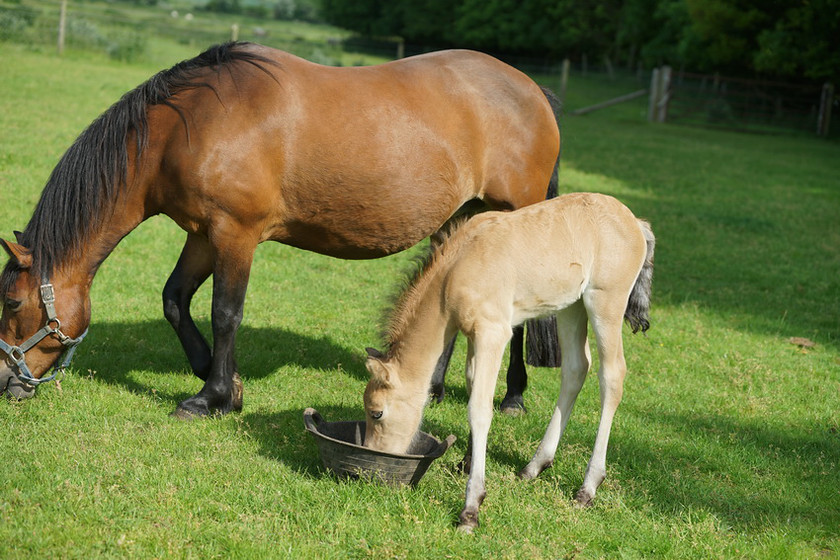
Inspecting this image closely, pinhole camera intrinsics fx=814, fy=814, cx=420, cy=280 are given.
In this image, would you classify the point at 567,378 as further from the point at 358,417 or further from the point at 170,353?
the point at 170,353

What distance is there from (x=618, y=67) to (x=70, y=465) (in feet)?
146

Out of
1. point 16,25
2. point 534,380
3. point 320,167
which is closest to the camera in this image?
point 320,167

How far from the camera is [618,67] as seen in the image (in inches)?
1773

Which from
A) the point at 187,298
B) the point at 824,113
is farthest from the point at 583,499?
the point at 824,113

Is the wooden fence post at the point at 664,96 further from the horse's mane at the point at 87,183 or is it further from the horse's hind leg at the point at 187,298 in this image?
the horse's mane at the point at 87,183

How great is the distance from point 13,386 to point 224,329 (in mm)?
1286

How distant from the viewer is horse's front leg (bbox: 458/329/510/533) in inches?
158

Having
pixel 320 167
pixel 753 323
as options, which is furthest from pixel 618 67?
pixel 320 167

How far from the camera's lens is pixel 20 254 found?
4641mm

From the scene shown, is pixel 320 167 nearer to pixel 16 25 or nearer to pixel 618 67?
pixel 16 25

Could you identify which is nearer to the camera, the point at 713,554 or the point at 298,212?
the point at 713,554

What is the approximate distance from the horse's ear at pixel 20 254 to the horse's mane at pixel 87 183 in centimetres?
4

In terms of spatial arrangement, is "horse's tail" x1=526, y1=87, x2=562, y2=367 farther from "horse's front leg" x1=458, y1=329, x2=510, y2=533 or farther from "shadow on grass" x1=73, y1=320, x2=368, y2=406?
"horse's front leg" x1=458, y1=329, x2=510, y2=533

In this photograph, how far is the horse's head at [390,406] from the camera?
4160 mm
